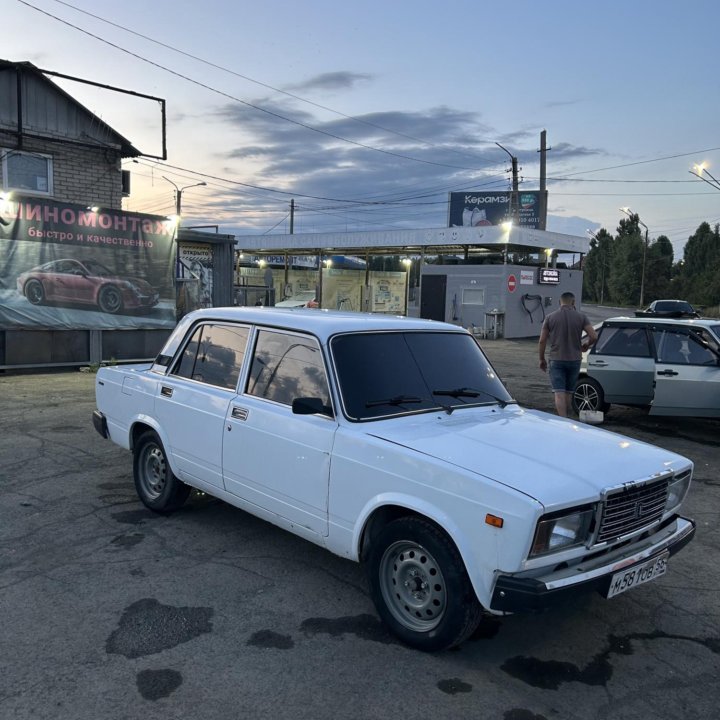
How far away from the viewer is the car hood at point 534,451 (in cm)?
309

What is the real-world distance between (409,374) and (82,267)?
11.5 m

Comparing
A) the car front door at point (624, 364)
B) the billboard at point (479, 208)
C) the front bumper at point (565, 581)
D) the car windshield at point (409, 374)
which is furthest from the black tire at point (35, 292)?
the billboard at point (479, 208)

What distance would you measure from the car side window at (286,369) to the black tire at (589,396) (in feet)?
20.7

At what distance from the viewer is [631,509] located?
335cm

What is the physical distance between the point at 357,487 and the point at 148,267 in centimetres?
1261

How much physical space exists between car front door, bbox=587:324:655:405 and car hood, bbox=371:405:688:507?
5531mm

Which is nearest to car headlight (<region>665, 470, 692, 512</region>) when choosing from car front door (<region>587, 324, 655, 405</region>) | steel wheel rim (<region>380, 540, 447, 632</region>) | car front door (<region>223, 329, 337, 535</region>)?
steel wheel rim (<region>380, 540, 447, 632</region>)

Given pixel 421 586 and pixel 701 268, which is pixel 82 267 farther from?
pixel 701 268

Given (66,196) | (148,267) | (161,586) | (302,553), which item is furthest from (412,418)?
(66,196)

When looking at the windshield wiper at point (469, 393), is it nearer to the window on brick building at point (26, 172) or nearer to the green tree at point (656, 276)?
the window on brick building at point (26, 172)

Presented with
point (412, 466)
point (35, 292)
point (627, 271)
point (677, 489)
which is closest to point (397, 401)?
point (412, 466)

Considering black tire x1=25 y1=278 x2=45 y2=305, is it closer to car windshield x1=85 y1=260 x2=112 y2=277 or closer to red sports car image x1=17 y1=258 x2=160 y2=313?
red sports car image x1=17 y1=258 x2=160 y2=313

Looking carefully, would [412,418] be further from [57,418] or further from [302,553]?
[57,418]

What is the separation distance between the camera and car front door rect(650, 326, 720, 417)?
27.4 ft
